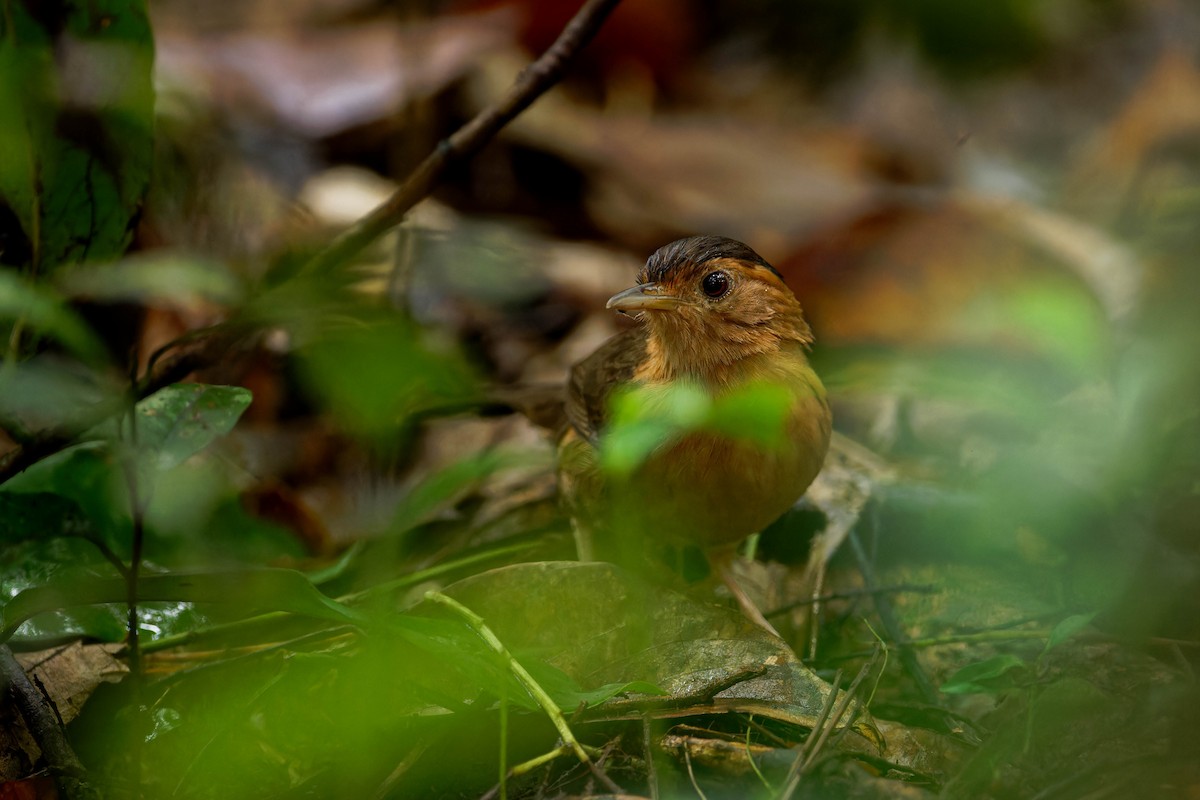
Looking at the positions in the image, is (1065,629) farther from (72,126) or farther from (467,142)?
(72,126)

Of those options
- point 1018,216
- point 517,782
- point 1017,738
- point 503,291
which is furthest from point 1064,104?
point 517,782

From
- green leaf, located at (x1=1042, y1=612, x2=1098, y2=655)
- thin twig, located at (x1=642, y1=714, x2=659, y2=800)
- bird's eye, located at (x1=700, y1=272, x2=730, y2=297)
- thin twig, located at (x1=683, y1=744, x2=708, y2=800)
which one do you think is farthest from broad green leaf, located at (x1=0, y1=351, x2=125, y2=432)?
green leaf, located at (x1=1042, y1=612, x2=1098, y2=655)

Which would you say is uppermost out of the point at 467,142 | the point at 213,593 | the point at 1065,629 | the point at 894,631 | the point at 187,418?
the point at 467,142

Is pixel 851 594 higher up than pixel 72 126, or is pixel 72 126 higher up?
pixel 72 126

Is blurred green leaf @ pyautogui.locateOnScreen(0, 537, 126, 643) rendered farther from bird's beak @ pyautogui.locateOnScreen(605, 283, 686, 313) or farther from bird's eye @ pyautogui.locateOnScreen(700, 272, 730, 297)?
bird's eye @ pyautogui.locateOnScreen(700, 272, 730, 297)

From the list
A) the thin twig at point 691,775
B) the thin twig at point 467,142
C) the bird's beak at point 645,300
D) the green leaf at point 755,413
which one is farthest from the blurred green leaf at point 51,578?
the green leaf at point 755,413

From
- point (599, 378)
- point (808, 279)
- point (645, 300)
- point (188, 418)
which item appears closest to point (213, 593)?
point (188, 418)
